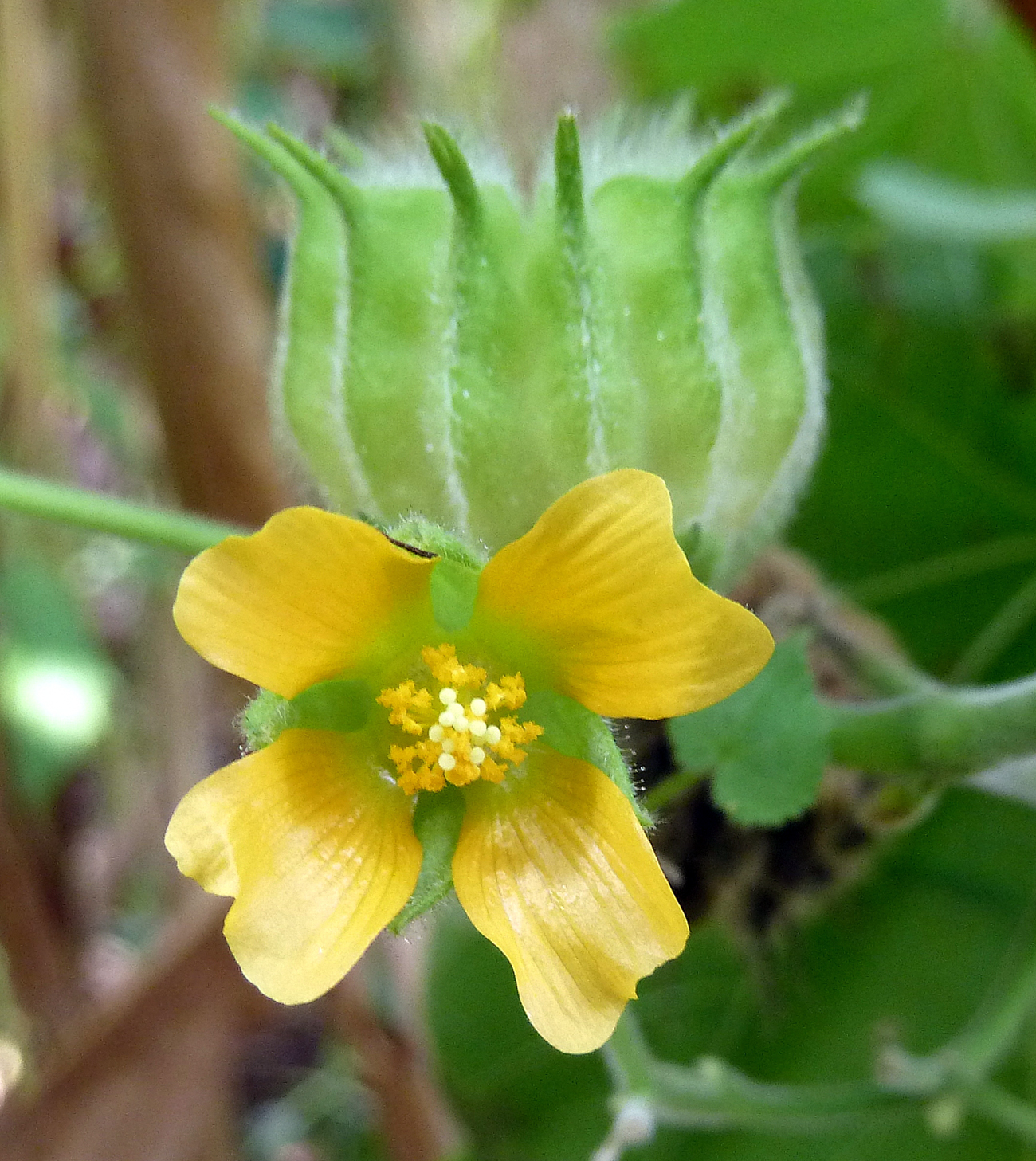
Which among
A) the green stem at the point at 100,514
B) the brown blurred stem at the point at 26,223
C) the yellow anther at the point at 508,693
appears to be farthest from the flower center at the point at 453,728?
the brown blurred stem at the point at 26,223

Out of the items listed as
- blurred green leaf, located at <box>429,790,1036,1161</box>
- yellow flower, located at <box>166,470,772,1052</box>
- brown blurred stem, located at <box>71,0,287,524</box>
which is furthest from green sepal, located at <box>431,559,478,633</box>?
brown blurred stem, located at <box>71,0,287,524</box>

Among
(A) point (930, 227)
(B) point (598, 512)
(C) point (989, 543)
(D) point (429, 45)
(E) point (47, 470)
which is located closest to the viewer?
(B) point (598, 512)

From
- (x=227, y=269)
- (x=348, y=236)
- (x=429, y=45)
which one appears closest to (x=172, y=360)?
(x=227, y=269)

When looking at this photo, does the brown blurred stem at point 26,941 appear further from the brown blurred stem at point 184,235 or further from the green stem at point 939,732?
the green stem at point 939,732

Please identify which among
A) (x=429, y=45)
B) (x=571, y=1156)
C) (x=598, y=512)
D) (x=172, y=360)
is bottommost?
(x=571, y=1156)

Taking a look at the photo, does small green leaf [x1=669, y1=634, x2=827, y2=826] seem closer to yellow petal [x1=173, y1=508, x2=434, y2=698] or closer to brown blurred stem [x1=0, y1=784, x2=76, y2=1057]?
yellow petal [x1=173, y1=508, x2=434, y2=698]

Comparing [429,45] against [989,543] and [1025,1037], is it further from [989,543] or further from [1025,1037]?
[1025,1037]
